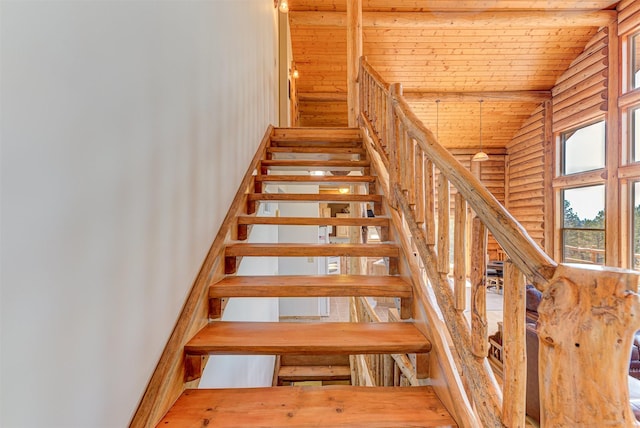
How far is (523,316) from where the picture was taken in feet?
2.64

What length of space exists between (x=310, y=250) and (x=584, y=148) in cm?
687

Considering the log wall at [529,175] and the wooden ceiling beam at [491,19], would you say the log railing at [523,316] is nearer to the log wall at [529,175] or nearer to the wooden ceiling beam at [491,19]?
the wooden ceiling beam at [491,19]

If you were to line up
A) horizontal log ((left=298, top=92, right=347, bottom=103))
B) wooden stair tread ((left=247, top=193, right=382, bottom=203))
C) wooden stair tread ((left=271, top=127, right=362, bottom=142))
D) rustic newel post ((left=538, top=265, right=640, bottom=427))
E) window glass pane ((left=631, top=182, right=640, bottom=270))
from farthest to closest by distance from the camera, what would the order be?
horizontal log ((left=298, top=92, right=347, bottom=103)), window glass pane ((left=631, top=182, right=640, bottom=270)), wooden stair tread ((left=271, top=127, right=362, bottom=142)), wooden stair tread ((left=247, top=193, right=382, bottom=203)), rustic newel post ((left=538, top=265, right=640, bottom=427))

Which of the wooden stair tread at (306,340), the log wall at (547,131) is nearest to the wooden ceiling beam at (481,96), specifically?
the log wall at (547,131)

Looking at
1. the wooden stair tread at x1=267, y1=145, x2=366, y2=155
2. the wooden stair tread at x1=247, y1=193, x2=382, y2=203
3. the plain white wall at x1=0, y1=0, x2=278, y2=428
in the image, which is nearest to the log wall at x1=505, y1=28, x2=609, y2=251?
the wooden stair tread at x1=267, y1=145, x2=366, y2=155

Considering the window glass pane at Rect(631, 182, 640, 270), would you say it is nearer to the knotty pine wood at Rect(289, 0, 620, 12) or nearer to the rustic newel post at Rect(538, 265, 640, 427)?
the knotty pine wood at Rect(289, 0, 620, 12)

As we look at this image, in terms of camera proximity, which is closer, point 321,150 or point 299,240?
point 321,150

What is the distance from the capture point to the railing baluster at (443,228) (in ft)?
4.18

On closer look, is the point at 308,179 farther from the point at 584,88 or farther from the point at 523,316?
the point at 584,88

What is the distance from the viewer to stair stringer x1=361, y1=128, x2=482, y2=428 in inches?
40.6

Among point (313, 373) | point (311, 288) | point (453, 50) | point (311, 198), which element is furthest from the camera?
point (453, 50)

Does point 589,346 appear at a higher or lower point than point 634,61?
lower

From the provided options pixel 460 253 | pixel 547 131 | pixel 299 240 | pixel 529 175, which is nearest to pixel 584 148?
pixel 547 131

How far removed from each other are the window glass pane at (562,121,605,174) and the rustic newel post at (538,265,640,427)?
6.67 m
